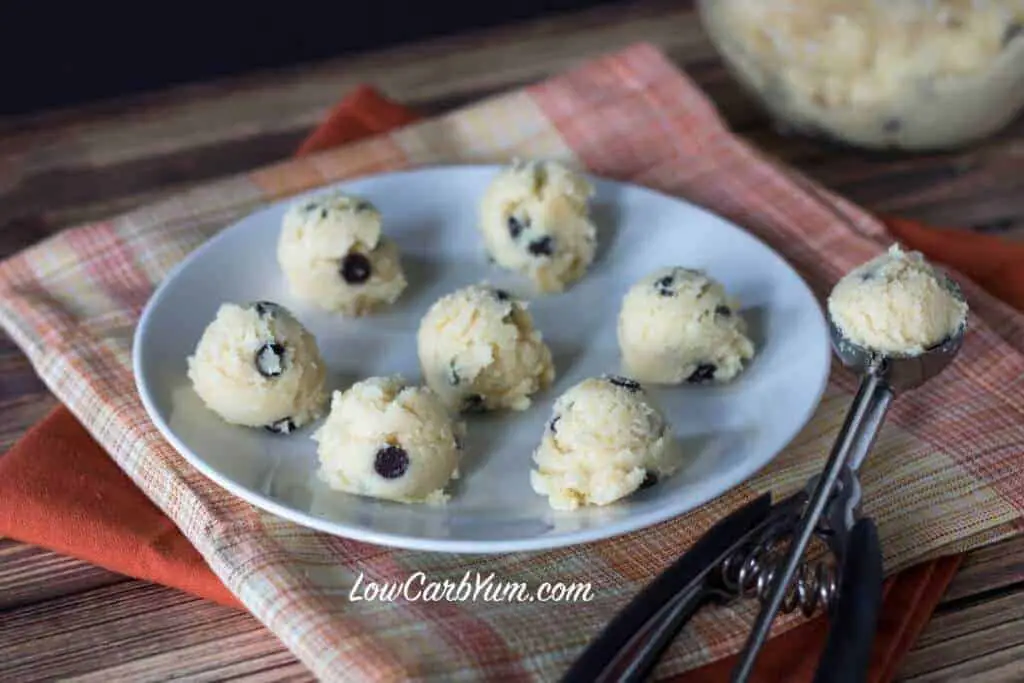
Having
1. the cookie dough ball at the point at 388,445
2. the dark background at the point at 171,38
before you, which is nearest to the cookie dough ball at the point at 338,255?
the cookie dough ball at the point at 388,445

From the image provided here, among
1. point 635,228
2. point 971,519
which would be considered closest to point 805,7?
point 635,228

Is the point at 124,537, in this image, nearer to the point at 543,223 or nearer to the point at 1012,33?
the point at 543,223

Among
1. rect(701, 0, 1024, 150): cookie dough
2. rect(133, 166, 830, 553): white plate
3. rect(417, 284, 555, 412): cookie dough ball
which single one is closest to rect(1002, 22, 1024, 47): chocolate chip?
rect(701, 0, 1024, 150): cookie dough

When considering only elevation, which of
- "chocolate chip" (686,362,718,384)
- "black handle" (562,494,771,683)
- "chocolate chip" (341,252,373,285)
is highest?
"chocolate chip" (341,252,373,285)

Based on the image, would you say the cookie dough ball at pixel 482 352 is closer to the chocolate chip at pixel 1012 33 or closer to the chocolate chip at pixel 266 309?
the chocolate chip at pixel 266 309

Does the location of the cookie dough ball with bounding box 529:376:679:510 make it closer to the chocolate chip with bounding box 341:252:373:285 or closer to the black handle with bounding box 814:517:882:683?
the black handle with bounding box 814:517:882:683
